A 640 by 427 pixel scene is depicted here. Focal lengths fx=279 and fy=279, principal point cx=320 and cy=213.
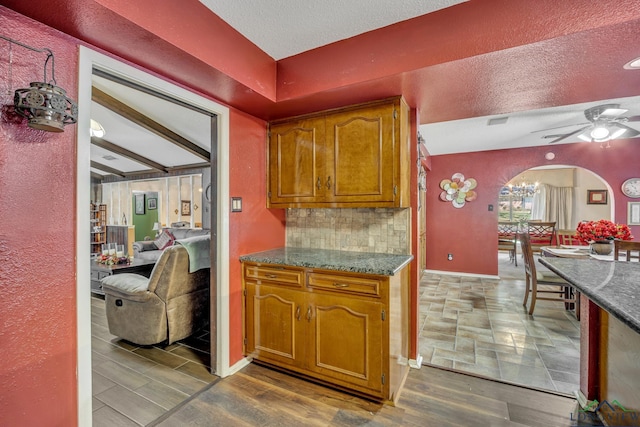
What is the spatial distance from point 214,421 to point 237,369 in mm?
550

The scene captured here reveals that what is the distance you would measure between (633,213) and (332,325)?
5.80m

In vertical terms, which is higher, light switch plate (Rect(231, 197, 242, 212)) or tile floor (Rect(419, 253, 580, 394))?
light switch plate (Rect(231, 197, 242, 212))

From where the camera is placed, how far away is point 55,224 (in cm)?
127

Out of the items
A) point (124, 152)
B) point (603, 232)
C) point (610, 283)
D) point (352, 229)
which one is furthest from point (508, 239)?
point (124, 152)

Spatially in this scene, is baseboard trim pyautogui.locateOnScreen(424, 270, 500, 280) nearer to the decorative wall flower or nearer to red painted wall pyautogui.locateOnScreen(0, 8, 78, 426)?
the decorative wall flower

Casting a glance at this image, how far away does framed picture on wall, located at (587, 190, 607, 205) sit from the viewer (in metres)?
7.74

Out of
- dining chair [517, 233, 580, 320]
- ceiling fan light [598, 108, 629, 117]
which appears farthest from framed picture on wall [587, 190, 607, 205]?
ceiling fan light [598, 108, 629, 117]

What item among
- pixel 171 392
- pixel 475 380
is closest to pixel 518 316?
pixel 475 380

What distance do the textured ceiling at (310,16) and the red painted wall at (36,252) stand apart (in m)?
0.86

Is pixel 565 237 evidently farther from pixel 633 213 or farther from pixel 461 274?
pixel 461 274

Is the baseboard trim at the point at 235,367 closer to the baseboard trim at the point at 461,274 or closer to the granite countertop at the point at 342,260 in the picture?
the granite countertop at the point at 342,260

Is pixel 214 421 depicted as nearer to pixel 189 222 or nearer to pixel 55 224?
pixel 55 224

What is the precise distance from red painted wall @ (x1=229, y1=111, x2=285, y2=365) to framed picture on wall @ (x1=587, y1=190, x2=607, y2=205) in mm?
9664

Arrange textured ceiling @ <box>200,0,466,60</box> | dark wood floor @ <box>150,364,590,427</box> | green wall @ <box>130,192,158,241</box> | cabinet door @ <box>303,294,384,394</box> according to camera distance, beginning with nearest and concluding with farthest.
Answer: textured ceiling @ <box>200,0,466,60</box>, dark wood floor @ <box>150,364,590,427</box>, cabinet door @ <box>303,294,384,394</box>, green wall @ <box>130,192,158,241</box>
